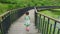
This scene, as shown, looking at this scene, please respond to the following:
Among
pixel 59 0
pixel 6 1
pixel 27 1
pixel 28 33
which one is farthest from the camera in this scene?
pixel 59 0

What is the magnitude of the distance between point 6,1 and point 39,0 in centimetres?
901

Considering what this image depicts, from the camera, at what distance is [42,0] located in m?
46.0

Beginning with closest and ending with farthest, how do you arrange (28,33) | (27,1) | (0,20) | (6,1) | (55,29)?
(55,29)
(0,20)
(28,33)
(6,1)
(27,1)

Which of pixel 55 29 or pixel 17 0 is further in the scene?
pixel 17 0

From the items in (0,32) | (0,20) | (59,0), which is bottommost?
(59,0)

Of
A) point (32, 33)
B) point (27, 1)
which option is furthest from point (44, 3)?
point (32, 33)

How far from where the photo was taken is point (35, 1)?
44.2 m

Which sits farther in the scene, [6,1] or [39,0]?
[39,0]

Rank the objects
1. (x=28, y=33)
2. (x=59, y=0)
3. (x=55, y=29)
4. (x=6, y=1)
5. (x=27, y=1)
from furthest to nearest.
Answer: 1. (x=59, y=0)
2. (x=27, y=1)
3. (x=6, y=1)
4. (x=28, y=33)
5. (x=55, y=29)

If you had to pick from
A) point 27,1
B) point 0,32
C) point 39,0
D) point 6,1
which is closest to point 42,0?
point 39,0

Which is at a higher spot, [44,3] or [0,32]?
[0,32]

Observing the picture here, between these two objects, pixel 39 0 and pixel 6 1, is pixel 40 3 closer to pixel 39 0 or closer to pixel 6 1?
pixel 39 0

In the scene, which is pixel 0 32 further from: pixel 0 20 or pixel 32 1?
pixel 32 1

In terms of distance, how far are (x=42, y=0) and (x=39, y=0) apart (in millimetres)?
678
